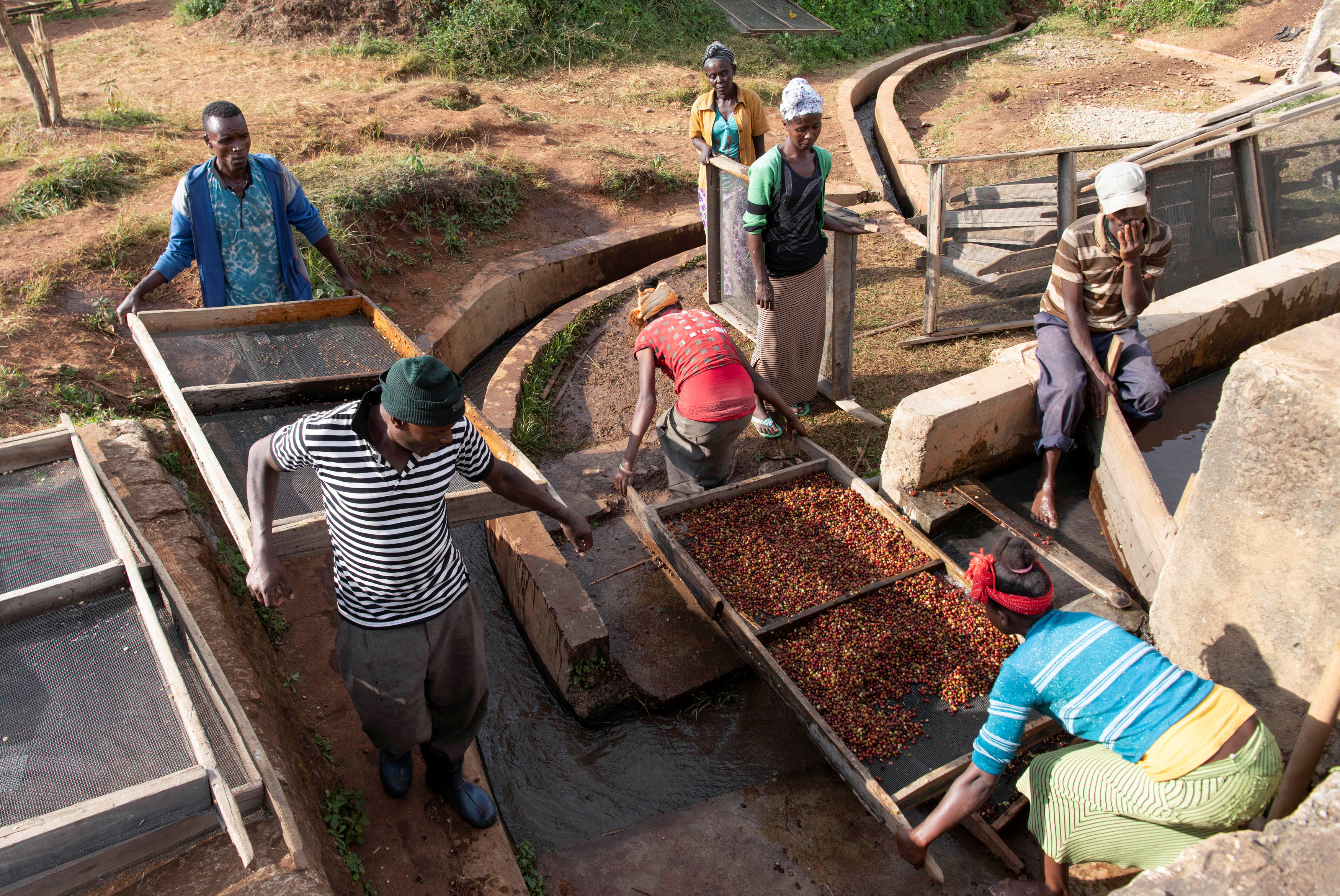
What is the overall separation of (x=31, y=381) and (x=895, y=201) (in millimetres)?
9668

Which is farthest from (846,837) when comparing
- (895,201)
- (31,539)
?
(895,201)

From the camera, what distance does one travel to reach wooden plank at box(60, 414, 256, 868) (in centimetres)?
216

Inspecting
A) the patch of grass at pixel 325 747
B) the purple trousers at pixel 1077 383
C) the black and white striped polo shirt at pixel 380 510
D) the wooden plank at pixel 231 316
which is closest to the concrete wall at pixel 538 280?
the wooden plank at pixel 231 316

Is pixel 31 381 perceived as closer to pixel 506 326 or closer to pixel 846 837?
pixel 506 326

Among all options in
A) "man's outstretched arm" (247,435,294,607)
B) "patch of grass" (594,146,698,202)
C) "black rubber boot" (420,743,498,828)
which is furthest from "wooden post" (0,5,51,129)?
"black rubber boot" (420,743,498,828)

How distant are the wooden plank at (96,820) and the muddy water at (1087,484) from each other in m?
3.51

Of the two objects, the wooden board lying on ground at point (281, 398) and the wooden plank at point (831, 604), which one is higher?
the wooden board lying on ground at point (281, 398)

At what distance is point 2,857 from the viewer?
1.90 meters

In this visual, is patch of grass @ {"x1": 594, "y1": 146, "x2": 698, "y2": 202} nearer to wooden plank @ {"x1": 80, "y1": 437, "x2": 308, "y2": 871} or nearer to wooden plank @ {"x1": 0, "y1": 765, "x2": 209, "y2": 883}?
wooden plank @ {"x1": 80, "y1": 437, "x2": 308, "y2": 871}

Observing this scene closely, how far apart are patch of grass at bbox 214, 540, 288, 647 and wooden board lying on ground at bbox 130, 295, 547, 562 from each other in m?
0.15

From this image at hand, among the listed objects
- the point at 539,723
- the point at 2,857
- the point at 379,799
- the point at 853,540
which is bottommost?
the point at 539,723

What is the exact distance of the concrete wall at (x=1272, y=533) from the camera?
2.55 metres

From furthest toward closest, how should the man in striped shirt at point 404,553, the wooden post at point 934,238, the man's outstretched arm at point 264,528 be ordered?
the wooden post at point 934,238, the man's outstretched arm at point 264,528, the man in striped shirt at point 404,553

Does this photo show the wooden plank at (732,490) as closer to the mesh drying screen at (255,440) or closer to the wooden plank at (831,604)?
the wooden plank at (831,604)
